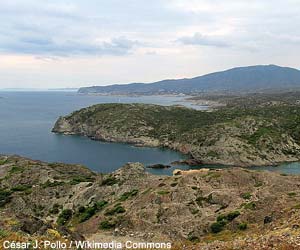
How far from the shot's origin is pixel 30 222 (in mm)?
25031

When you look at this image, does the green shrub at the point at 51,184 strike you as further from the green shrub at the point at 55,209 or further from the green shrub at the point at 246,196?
the green shrub at the point at 246,196

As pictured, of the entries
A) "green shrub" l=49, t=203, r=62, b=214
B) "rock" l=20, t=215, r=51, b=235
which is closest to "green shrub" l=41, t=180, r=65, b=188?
"green shrub" l=49, t=203, r=62, b=214

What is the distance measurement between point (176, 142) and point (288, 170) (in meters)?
49.9

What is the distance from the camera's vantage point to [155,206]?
44.4 m

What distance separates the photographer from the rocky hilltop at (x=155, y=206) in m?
33.3

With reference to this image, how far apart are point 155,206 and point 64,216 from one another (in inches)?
570

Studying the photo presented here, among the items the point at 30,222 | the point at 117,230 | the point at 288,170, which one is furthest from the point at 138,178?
the point at 288,170

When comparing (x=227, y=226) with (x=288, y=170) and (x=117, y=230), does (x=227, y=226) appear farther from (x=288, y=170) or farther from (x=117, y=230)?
(x=288, y=170)

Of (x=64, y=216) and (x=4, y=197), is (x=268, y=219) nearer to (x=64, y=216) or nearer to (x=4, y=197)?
(x=64, y=216)

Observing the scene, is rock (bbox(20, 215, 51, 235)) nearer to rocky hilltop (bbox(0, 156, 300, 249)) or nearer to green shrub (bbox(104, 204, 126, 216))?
rocky hilltop (bbox(0, 156, 300, 249))

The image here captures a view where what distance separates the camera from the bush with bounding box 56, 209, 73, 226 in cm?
5003

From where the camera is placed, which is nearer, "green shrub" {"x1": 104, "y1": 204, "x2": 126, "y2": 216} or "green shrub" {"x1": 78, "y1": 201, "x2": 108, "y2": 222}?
"green shrub" {"x1": 104, "y1": 204, "x2": 126, "y2": 216}

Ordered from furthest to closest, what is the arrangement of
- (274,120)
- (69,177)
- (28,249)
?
1. (274,120)
2. (69,177)
3. (28,249)

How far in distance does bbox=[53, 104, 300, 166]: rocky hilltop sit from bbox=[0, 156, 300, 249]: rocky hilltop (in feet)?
263
